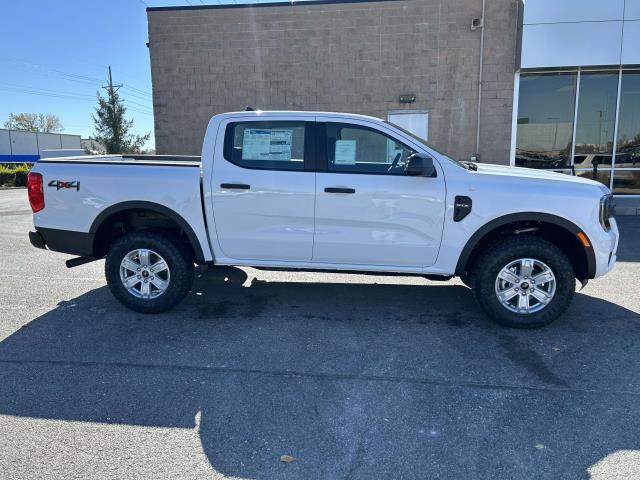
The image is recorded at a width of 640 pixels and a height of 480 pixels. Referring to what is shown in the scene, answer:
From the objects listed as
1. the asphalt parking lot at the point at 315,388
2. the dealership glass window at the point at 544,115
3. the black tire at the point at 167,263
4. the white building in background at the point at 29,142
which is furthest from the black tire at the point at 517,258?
the white building in background at the point at 29,142

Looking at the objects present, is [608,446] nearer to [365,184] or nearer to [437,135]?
[365,184]

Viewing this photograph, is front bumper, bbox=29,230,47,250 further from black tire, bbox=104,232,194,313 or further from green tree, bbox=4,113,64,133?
green tree, bbox=4,113,64,133

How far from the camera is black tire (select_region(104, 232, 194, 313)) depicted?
466cm

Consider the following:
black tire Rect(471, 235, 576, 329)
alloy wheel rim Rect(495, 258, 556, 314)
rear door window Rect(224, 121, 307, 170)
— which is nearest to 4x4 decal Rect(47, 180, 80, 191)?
rear door window Rect(224, 121, 307, 170)

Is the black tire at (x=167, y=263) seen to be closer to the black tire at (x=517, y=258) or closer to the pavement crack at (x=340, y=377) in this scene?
the pavement crack at (x=340, y=377)

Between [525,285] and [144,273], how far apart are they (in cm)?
380

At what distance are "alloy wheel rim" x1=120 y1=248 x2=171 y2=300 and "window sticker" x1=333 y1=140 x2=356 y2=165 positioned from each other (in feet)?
6.82

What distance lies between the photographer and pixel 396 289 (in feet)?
18.6

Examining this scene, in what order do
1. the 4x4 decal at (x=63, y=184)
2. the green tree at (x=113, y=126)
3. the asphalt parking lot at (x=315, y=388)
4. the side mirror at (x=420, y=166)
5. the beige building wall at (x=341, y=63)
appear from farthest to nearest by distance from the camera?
1. the green tree at (x=113, y=126)
2. the beige building wall at (x=341, y=63)
3. the 4x4 decal at (x=63, y=184)
4. the side mirror at (x=420, y=166)
5. the asphalt parking lot at (x=315, y=388)

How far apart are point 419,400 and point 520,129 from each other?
1036cm

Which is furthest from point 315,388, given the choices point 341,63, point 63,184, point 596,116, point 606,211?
point 596,116

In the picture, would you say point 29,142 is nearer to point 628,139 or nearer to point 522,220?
point 628,139

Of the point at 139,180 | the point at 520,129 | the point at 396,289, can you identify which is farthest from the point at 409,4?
the point at 139,180

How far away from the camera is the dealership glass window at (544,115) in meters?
11.6
